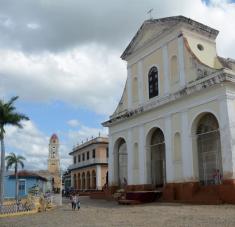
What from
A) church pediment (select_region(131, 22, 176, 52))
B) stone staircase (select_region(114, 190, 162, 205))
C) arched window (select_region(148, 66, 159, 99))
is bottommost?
stone staircase (select_region(114, 190, 162, 205))

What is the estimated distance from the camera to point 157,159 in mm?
26297

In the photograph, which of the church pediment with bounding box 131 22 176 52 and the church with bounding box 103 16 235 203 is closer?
the church with bounding box 103 16 235 203

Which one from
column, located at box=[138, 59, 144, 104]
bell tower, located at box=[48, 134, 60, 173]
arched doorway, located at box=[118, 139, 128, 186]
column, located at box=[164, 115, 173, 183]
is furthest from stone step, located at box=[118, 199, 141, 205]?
bell tower, located at box=[48, 134, 60, 173]

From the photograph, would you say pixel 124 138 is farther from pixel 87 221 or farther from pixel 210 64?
pixel 87 221

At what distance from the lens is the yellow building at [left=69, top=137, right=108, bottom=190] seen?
46000 millimetres

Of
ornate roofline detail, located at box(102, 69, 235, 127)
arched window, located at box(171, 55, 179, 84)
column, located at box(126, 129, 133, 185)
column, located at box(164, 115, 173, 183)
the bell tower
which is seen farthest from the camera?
the bell tower

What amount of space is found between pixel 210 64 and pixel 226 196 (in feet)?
28.1

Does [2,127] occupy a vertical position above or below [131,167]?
above

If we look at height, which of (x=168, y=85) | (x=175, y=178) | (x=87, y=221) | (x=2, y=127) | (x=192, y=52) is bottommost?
(x=87, y=221)

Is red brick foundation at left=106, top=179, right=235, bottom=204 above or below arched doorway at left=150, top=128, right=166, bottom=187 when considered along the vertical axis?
below

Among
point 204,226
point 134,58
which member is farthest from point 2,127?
point 204,226

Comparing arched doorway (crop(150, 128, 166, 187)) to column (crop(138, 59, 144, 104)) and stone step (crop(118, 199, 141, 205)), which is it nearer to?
column (crop(138, 59, 144, 104))

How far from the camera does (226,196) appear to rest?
18.0 metres

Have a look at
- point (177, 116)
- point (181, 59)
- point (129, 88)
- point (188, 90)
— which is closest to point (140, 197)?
point (177, 116)
